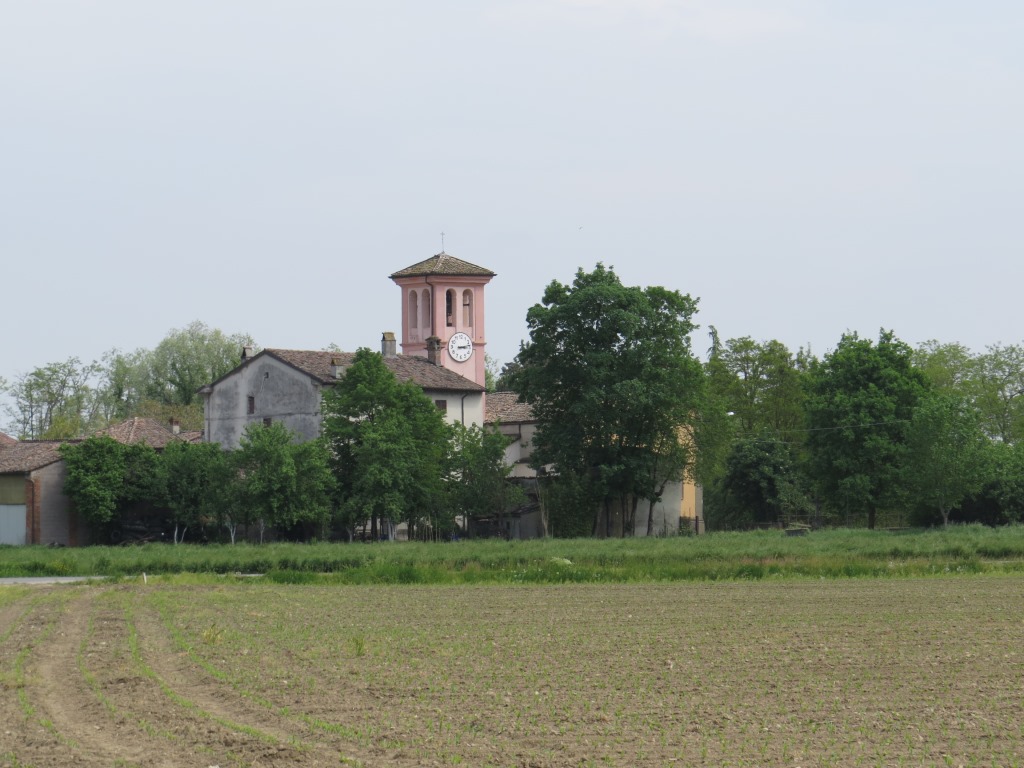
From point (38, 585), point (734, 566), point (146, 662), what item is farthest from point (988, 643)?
point (38, 585)

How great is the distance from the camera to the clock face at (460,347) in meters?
80.3

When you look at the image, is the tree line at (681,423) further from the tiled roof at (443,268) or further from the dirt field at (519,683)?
the dirt field at (519,683)

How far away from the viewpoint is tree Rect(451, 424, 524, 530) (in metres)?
67.5

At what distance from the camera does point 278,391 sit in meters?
72.2

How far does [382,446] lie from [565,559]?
18.1 m

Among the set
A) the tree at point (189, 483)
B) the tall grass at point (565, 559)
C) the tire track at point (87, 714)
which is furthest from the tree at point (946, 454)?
the tire track at point (87, 714)

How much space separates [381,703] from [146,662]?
5.84 metres

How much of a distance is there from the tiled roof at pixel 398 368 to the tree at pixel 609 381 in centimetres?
651

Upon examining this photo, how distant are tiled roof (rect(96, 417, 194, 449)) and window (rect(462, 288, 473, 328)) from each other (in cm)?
1777

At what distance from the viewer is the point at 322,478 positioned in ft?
204

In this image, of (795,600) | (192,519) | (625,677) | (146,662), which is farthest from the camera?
(192,519)

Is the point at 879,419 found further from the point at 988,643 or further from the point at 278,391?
the point at 988,643

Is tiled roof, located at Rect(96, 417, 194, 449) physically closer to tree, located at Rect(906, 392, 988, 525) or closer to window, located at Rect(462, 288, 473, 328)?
window, located at Rect(462, 288, 473, 328)

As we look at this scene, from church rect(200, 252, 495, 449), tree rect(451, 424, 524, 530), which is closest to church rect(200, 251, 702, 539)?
church rect(200, 252, 495, 449)
